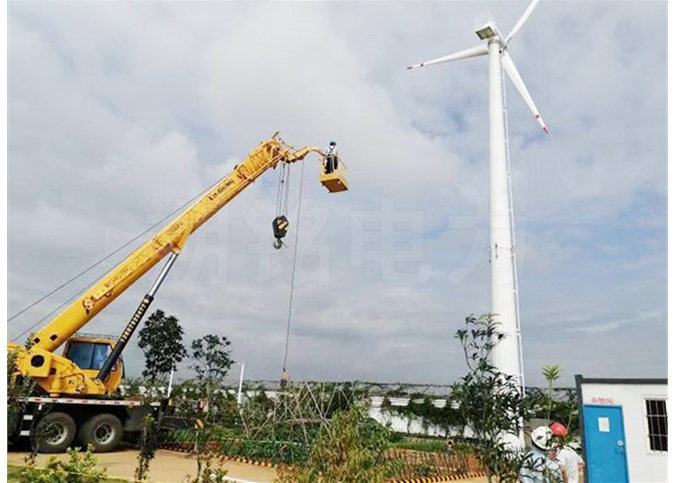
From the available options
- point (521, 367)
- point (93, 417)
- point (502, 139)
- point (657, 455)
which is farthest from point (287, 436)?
point (502, 139)

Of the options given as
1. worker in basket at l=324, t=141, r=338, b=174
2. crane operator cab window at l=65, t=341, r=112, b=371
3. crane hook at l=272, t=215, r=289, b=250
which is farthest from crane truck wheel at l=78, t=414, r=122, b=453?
worker in basket at l=324, t=141, r=338, b=174

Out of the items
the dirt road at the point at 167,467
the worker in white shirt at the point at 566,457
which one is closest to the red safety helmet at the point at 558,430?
the worker in white shirt at the point at 566,457

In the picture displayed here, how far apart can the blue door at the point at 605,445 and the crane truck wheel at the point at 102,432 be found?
11622mm

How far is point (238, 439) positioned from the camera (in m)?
13.7

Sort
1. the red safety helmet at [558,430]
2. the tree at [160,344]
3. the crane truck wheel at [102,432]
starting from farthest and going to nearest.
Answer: the tree at [160,344]
the crane truck wheel at [102,432]
the red safety helmet at [558,430]

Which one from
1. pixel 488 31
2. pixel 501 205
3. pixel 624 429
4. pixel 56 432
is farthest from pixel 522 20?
pixel 56 432

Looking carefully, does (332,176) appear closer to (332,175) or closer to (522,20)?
(332,175)

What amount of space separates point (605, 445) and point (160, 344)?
20571 mm

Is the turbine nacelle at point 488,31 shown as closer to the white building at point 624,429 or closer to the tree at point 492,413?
the white building at point 624,429

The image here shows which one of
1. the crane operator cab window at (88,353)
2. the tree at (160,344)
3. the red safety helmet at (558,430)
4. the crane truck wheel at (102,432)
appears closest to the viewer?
the red safety helmet at (558,430)

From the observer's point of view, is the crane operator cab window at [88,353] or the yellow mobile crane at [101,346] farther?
the crane operator cab window at [88,353]

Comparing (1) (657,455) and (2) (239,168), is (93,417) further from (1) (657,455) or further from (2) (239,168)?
(1) (657,455)

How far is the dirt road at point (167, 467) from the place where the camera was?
10297mm

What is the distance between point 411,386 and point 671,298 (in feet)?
84.4
